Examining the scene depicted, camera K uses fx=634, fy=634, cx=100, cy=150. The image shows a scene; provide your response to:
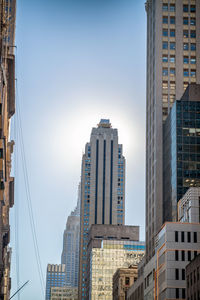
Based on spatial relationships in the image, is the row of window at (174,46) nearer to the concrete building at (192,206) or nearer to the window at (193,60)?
the window at (193,60)

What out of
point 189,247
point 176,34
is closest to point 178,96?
point 176,34

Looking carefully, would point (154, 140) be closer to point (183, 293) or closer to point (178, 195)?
point (178, 195)

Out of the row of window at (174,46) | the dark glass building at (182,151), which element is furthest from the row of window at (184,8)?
the dark glass building at (182,151)

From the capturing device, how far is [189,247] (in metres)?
138

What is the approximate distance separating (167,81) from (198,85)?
17263mm

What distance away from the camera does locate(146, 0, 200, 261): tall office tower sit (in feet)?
602

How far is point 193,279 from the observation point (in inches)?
4771

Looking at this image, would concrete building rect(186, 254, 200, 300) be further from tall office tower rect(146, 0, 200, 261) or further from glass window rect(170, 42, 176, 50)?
glass window rect(170, 42, 176, 50)

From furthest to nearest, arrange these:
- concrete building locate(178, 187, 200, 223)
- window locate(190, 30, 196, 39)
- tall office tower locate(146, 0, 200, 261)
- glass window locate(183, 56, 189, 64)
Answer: window locate(190, 30, 196, 39) < glass window locate(183, 56, 189, 64) < tall office tower locate(146, 0, 200, 261) < concrete building locate(178, 187, 200, 223)

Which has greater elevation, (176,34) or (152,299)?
(176,34)

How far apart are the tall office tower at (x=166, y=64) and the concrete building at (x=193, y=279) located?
53826 mm

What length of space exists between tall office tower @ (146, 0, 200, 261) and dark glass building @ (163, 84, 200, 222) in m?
9.55

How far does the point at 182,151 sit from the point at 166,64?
36.7 meters

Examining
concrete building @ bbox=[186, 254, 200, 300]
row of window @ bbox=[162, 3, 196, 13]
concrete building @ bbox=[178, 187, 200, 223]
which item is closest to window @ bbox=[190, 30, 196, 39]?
row of window @ bbox=[162, 3, 196, 13]
